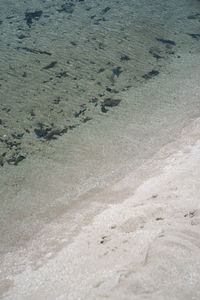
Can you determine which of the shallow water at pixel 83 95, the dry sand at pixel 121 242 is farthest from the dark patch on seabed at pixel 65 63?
the dry sand at pixel 121 242

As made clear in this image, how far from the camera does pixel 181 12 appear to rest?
64.4 ft

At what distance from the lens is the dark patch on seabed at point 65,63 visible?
39.7 ft

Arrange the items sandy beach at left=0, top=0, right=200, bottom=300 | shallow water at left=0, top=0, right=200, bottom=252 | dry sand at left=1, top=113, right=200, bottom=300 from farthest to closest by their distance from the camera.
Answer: shallow water at left=0, top=0, right=200, bottom=252, sandy beach at left=0, top=0, right=200, bottom=300, dry sand at left=1, top=113, right=200, bottom=300

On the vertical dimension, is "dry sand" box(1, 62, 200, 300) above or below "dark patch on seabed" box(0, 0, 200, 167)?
below

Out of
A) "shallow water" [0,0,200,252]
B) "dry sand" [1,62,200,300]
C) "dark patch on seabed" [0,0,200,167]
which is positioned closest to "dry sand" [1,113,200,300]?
"dry sand" [1,62,200,300]

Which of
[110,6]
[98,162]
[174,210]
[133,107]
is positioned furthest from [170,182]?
[110,6]

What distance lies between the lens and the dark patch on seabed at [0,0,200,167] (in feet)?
39.7

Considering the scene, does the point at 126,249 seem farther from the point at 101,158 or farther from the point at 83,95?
the point at 83,95

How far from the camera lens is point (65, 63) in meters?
15.7

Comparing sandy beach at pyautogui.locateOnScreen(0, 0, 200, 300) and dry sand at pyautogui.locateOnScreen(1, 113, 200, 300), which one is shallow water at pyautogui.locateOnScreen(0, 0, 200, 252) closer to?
sandy beach at pyautogui.locateOnScreen(0, 0, 200, 300)

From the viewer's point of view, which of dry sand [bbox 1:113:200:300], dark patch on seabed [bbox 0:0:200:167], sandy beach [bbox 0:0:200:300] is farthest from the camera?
dark patch on seabed [bbox 0:0:200:167]

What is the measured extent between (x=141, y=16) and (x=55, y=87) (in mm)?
8599

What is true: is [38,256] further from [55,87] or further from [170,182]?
[55,87]

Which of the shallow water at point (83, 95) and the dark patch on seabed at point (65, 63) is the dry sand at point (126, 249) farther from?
the dark patch on seabed at point (65, 63)
